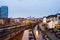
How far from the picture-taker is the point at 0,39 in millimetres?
1554

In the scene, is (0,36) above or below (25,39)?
above

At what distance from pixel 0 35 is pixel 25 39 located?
1.08 m

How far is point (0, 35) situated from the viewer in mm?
1619

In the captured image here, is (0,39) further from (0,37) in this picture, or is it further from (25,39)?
(25,39)

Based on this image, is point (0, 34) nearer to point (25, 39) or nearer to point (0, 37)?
point (0, 37)

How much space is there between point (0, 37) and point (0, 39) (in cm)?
4

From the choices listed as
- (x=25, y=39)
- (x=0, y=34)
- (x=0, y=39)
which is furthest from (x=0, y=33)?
(x=25, y=39)

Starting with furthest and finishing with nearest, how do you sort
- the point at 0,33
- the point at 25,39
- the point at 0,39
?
the point at 25,39 → the point at 0,33 → the point at 0,39

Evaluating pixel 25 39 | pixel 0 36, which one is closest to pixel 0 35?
pixel 0 36

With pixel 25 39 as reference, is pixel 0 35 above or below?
above

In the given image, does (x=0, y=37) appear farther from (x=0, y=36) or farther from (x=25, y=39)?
(x=25, y=39)

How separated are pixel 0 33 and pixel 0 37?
0.28 feet

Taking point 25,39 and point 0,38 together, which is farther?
point 25,39

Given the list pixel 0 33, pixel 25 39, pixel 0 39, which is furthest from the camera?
pixel 25 39
